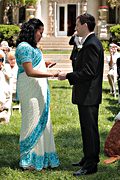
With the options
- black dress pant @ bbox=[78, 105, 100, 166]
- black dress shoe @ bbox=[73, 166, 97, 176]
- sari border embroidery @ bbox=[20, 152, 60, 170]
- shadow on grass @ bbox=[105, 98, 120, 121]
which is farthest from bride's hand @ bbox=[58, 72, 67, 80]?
shadow on grass @ bbox=[105, 98, 120, 121]

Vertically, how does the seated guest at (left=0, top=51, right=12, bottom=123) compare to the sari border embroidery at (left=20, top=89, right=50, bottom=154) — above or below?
below

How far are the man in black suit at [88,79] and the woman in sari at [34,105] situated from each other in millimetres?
412

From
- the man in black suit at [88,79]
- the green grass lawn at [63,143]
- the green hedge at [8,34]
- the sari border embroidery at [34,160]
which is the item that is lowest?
the green hedge at [8,34]

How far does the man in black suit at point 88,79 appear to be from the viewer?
5.55m

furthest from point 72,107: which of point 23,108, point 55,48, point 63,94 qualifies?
point 55,48

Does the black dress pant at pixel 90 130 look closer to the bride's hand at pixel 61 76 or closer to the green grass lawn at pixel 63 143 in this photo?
the green grass lawn at pixel 63 143

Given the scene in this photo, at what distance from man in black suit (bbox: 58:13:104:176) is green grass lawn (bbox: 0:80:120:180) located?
45 cm

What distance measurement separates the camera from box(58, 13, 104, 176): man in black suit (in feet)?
18.2

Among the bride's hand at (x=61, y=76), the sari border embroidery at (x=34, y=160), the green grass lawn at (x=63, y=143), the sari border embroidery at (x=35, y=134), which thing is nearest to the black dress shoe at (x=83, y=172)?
the green grass lawn at (x=63, y=143)

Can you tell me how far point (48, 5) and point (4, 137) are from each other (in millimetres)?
27363

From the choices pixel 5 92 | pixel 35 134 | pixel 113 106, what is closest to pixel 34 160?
pixel 35 134

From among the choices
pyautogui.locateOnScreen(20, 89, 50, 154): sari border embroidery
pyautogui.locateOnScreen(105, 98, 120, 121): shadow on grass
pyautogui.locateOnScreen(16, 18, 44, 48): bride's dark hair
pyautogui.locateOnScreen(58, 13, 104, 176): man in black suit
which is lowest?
pyautogui.locateOnScreen(105, 98, 120, 121): shadow on grass

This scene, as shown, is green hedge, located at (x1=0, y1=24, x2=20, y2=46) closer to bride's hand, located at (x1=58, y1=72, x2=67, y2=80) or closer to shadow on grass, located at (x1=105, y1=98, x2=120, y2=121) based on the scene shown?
shadow on grass, located at (x1=105, y1=98, x2=120, y2=121)

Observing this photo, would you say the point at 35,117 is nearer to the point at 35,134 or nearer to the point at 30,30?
the point at 35,134
